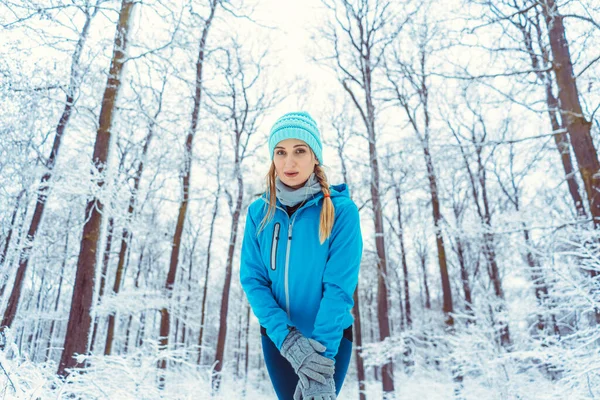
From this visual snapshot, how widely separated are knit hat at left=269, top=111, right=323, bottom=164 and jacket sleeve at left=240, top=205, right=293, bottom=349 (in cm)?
42

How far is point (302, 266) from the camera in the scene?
1.55m

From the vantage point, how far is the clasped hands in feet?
4.26

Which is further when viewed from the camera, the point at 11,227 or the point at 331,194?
the point at 11,227

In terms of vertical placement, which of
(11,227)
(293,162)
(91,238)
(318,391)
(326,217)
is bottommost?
(318,391)

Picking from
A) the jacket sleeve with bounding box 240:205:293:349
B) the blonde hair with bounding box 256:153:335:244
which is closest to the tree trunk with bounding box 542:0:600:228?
the blonde hair with bounding box 256:153:335:244

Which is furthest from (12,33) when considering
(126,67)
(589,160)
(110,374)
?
(589,160)

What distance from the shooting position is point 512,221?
5359 mm

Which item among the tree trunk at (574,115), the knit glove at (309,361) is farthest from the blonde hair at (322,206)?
the tree trunk at (574,115)

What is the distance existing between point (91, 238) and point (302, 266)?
200 inches

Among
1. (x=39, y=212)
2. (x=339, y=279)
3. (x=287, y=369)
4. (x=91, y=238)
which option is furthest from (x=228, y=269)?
(x=339, y=279)

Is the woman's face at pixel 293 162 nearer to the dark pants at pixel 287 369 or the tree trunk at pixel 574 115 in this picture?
the dark pants at pixel 287 369

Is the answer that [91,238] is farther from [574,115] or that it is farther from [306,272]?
[574,115]

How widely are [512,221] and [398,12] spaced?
800 centimetres

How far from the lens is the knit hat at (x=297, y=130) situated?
1.66 meters
